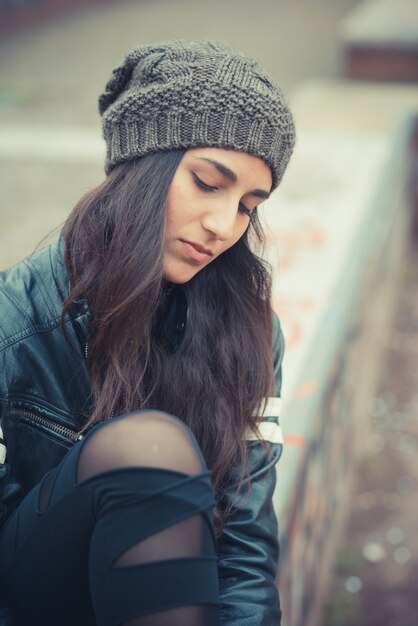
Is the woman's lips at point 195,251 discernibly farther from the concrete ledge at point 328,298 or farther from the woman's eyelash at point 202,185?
the concrete ledge at point 328,298

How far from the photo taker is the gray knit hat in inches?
70.2

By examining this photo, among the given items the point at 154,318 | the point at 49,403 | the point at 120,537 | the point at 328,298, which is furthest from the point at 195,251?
the point at 328,298

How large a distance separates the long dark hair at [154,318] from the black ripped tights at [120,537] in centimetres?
19

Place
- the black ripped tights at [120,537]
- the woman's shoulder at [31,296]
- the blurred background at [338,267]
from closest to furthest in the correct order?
the black ripped tights at [120,537]
the woman's shoulder at [31,296]
the blurred background at [338,267]

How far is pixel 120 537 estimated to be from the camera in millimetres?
1538

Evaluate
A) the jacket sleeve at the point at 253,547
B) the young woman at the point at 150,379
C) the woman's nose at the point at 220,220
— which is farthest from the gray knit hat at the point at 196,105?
the jacket sleeve at the point at 253,547

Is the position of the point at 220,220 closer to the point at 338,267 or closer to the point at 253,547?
the point at 253,547

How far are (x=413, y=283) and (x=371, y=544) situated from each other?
288 centimetres

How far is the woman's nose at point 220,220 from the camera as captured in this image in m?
1.82

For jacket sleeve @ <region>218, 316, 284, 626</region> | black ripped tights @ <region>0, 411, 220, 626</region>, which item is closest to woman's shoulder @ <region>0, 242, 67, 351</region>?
black ripped tights @ <region>0, 411, 220, 626</region>

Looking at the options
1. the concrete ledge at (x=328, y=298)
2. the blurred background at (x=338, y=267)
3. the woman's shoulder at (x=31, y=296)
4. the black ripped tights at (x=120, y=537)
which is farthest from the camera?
the blurred background at (x=338, y=267)

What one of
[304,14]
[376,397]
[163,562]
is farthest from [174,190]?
[304,14]

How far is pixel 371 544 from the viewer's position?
3.99 metres

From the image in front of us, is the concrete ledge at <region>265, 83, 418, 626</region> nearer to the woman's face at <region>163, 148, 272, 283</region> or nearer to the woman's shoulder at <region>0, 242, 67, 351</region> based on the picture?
the woman's face at <region>163, 148, 272, 283</region>
